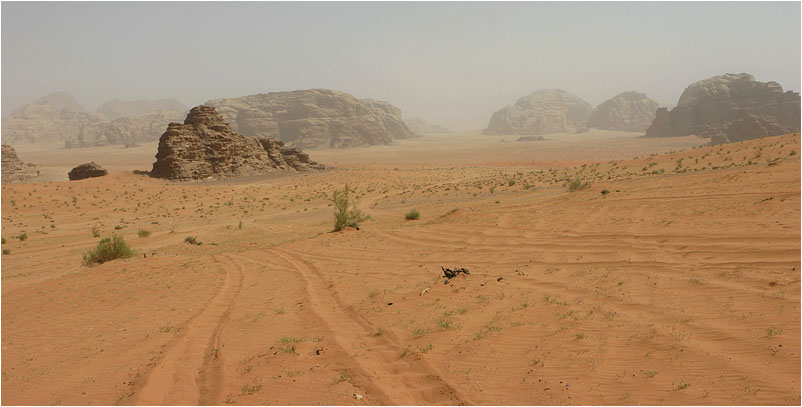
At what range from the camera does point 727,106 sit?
97.7 meters

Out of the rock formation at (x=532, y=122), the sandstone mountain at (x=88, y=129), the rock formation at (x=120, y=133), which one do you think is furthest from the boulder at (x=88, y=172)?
the rock formation at (x=532, y=122)

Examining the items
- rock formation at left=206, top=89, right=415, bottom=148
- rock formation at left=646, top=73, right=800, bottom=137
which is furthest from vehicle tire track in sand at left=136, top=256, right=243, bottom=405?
rock formation at left=206, top=89, right=415, bottom=148

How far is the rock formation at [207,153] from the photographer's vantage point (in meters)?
48.1

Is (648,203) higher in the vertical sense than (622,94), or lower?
lower

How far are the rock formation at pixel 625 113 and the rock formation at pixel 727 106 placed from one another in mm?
55822

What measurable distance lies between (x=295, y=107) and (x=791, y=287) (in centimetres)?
13683

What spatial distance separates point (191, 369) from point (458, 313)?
11.5 ft

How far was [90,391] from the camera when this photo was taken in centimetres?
515

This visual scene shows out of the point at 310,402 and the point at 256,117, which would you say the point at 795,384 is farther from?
the point at 256,117

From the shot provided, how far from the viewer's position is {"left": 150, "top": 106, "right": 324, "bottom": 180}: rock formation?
158 ft

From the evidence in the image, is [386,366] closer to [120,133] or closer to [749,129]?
[749,129]

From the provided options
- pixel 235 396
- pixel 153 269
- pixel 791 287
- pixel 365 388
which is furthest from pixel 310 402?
pixel 153 269

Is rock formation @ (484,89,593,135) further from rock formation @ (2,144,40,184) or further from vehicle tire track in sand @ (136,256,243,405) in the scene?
vehicle tire track in sand @ (136,256,243,405)

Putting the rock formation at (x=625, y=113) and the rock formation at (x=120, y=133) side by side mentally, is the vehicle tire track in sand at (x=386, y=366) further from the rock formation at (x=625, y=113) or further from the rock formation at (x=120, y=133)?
the rock formation at (x=625, y=113)
